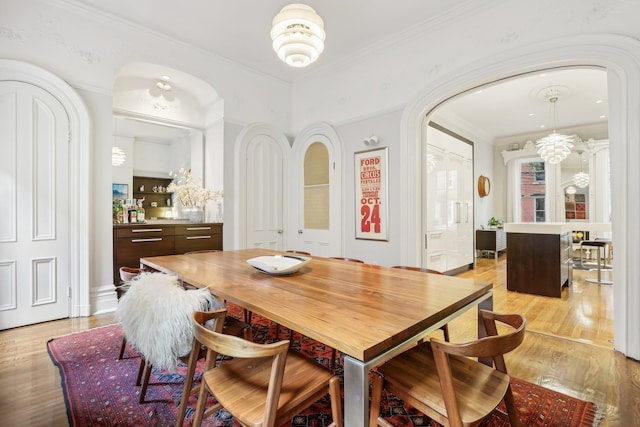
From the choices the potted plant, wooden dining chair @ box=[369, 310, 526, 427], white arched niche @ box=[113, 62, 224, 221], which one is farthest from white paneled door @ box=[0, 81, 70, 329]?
→ the potted plant

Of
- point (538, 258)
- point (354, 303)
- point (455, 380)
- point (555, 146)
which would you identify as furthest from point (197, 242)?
point (555, 146)

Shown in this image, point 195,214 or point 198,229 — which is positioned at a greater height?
point 195,214

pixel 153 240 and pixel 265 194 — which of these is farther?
pixel 265 194

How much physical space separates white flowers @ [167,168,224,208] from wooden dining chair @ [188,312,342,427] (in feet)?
10.4

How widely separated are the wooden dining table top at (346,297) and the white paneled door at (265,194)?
238 centimetres

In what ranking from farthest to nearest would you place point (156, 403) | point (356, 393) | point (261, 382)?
point (156, 403), point (261, 382), point (356, 393)

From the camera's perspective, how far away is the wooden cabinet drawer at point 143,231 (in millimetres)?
3434

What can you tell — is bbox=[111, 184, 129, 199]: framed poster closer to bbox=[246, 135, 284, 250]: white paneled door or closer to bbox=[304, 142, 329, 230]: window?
bbox=[246, 135, 284, 250]: white paneled door

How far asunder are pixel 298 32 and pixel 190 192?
2841 millimetres

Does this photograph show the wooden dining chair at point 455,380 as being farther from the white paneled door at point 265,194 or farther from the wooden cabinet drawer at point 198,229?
the white paneled door at point 265,194

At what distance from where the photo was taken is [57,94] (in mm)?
3027

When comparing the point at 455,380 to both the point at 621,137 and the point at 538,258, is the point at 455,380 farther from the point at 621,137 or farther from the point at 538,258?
the point at 538,258

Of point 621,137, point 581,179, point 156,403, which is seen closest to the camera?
point 156,403

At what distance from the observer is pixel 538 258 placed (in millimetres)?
4066
